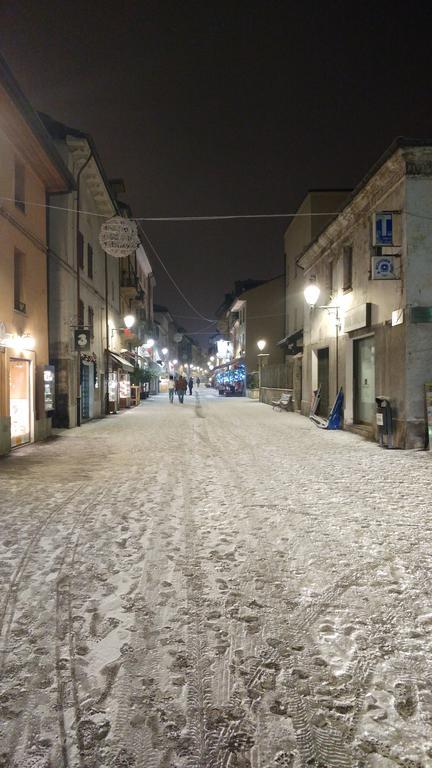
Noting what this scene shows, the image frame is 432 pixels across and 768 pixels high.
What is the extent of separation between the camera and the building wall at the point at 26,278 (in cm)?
1058

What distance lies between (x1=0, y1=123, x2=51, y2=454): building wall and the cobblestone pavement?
5402mm

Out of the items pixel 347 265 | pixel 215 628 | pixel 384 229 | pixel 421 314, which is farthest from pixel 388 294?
pixel 215 628

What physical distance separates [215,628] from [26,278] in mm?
11674

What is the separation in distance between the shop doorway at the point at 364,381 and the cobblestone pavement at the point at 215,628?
23.5ft

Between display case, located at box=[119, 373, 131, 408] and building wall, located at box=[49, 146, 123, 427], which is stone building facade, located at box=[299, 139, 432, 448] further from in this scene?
display case, located at box=[119, 373, 131, 408]

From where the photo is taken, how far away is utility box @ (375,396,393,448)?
11023mm

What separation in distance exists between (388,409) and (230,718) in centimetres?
991

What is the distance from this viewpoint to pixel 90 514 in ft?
18.8

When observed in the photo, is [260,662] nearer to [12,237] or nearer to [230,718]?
[230,718]

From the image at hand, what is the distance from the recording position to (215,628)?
3.06 meters

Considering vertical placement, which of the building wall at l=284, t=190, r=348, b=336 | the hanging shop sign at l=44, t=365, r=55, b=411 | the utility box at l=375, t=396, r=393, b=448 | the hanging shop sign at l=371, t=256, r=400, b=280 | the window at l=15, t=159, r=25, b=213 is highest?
the building wall at l=284, t=190, r=348, b=336

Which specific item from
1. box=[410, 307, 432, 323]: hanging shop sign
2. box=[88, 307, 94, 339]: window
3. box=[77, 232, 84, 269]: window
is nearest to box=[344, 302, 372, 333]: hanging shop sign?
box=[410, 307, 432, 323]: hanging shop sign

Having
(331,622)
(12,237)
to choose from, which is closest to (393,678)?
(331,622)

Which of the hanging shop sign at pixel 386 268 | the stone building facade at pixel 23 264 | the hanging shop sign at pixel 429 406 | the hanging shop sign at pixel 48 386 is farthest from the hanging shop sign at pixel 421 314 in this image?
the hanging shop sign at pixel 48 386
